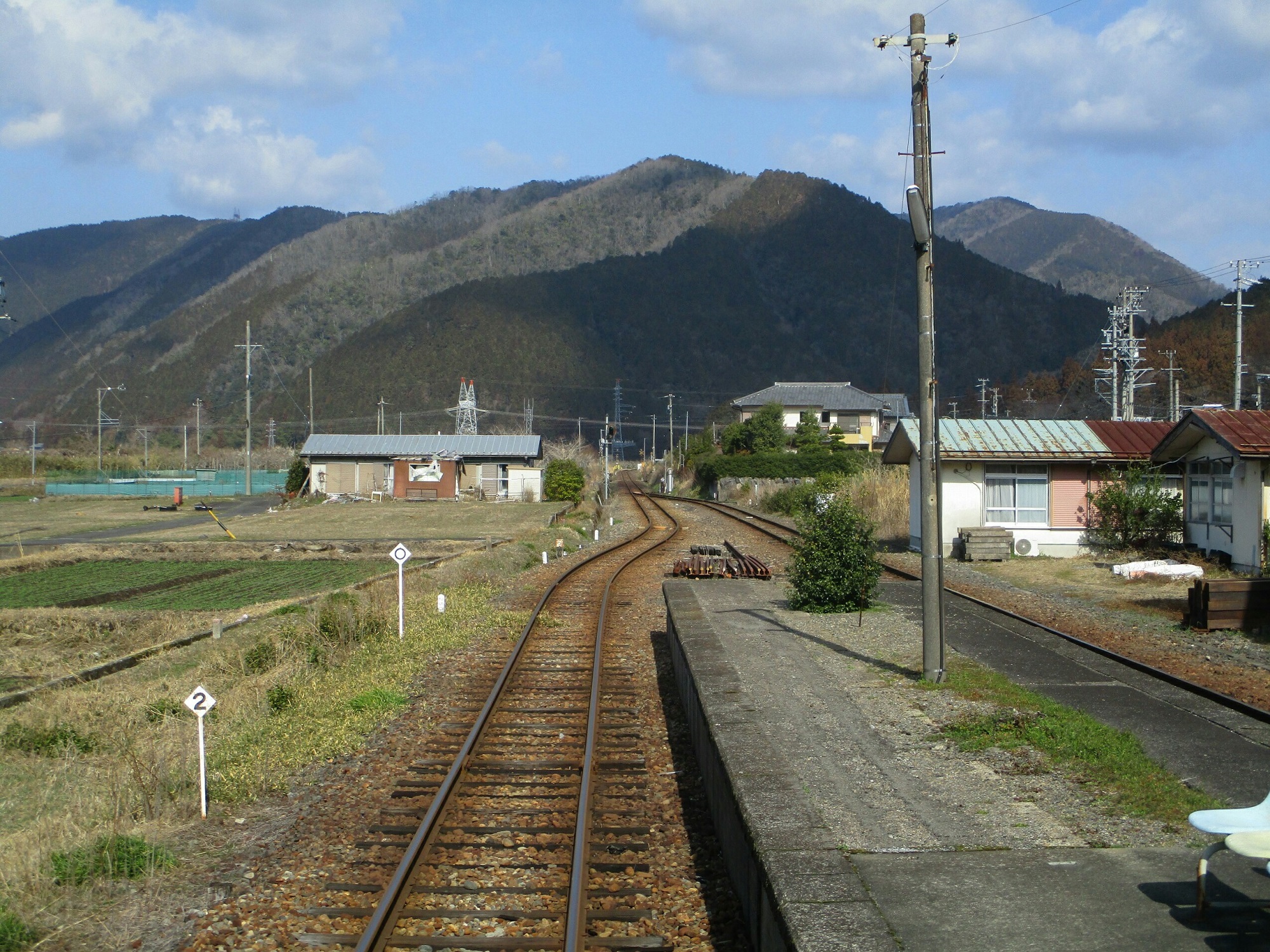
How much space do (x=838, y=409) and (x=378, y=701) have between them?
2946 inches

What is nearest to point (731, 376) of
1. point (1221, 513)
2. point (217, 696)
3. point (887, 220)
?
point (887, 220)

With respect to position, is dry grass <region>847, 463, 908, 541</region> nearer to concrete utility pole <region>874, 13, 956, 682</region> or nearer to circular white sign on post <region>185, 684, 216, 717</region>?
concrete utility pole <region>874, 13, 956, 682</region>

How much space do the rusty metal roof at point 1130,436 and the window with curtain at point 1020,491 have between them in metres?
1.86

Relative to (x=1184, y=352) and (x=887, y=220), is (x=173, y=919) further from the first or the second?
(x=887, y=220)

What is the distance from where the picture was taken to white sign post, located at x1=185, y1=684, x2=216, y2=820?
7.33 meters

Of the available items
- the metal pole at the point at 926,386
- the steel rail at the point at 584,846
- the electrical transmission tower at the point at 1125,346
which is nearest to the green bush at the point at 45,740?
the steel rail at the point at 584,846

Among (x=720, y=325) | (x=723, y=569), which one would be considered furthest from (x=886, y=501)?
(x=720, y=325)

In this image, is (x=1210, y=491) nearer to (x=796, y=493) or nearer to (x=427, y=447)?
(x=796, y=493)

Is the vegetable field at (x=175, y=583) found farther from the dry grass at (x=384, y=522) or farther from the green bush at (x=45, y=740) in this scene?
the green bush at (x=45, y=740)

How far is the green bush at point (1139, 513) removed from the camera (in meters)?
24.6

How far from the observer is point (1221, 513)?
21688 mm

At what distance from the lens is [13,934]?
539 cm

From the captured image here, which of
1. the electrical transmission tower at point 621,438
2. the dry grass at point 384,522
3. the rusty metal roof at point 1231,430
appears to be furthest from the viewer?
the electrical transmission tower at point 621,438

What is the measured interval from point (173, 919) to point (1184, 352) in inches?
3085
